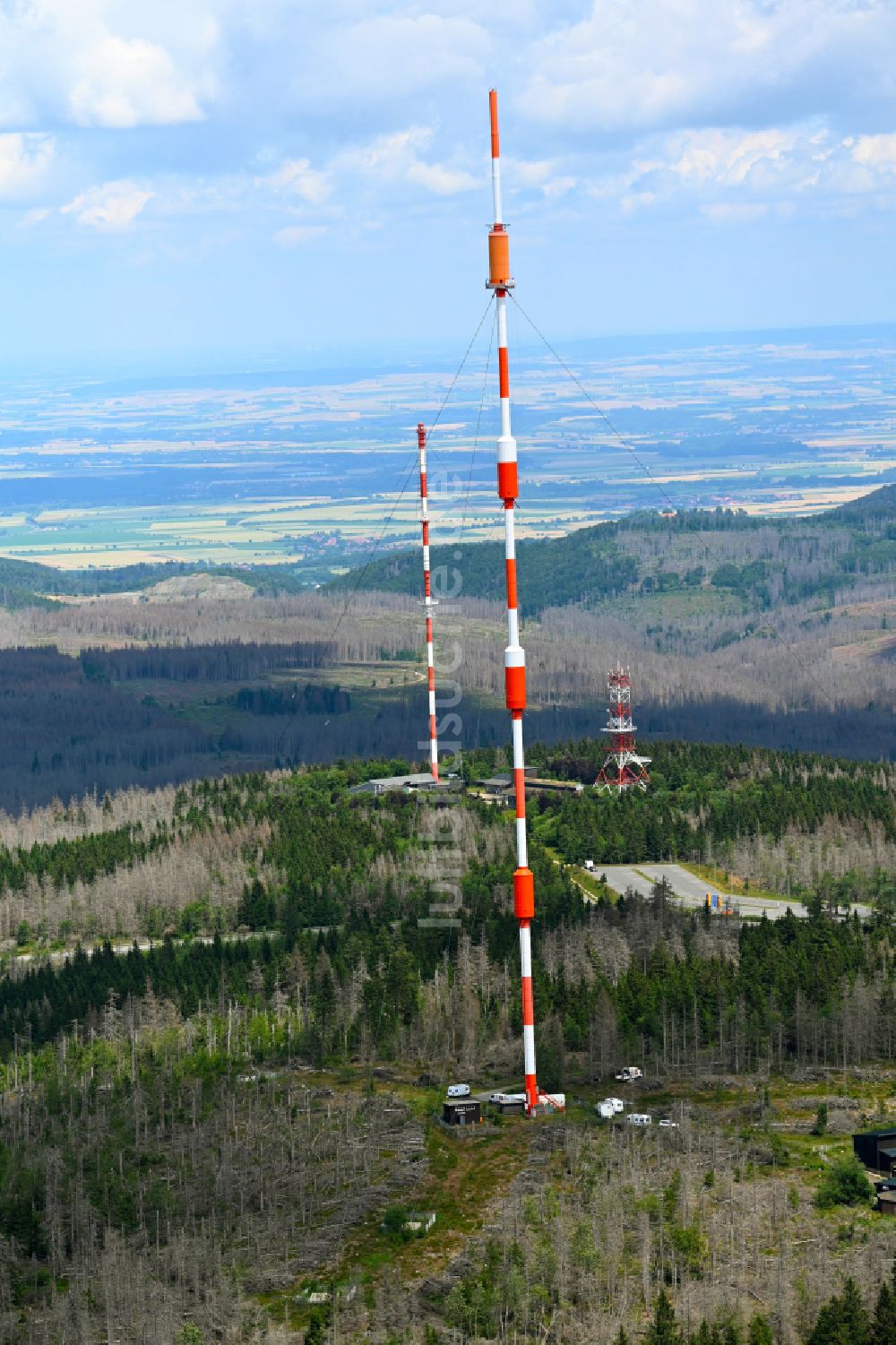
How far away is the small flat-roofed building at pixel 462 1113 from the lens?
96.1m

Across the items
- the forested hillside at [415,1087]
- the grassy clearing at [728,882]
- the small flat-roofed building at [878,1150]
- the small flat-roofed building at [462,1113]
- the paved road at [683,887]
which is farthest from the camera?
the grassy clearing at [728,882]

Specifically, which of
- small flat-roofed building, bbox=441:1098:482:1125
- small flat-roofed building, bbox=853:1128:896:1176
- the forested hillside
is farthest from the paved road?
small flat-roofed building, bbox=853:1128:896:1176

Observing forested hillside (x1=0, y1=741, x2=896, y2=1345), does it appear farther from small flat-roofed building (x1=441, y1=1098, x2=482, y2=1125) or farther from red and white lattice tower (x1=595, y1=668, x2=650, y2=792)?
red and white lattice tower (x1=595, y1=668, x2=650, y2=792)

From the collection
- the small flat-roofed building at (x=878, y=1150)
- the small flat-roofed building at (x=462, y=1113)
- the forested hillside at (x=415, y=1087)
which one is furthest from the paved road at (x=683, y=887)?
the small flat-roofed building at (x=878, y=1150)

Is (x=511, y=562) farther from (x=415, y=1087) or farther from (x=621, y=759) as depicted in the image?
(x=621, y=759)

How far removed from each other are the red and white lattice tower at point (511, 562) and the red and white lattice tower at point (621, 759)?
8588cm

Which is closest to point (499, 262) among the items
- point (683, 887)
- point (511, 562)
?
point (511, 562)

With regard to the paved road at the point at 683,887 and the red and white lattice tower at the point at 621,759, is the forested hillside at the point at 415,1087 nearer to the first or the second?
the paved road at the point at 683,887

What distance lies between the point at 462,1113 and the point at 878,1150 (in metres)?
19.0

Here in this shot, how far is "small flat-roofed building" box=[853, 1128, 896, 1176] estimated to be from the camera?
85188 mm

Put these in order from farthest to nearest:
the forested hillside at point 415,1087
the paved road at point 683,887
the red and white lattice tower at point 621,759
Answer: the red and white lattice tower at point 621,759 → the paved road at point 683,887 → the forested hillside at point 415,1087

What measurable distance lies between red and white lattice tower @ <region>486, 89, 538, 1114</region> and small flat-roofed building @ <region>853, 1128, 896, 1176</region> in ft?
46.6

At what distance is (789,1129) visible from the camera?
93312 millimetres

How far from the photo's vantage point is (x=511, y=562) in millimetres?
90500
